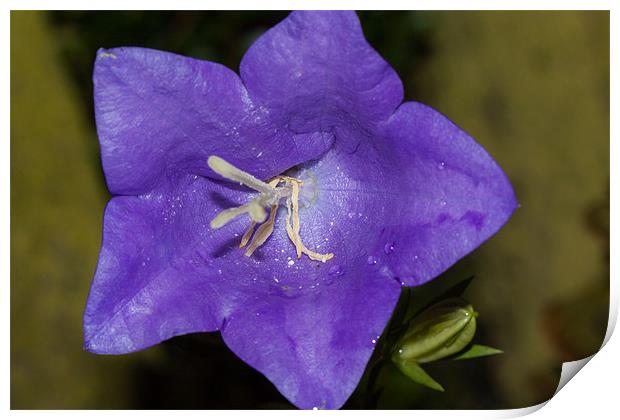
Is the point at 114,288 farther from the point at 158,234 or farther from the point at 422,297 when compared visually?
the point at 422,297

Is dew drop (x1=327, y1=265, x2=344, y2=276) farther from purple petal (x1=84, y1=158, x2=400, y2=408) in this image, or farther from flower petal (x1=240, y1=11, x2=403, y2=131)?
flower petal (x1=240, y1=11, x2=403, y2=131)

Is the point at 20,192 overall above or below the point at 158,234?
below

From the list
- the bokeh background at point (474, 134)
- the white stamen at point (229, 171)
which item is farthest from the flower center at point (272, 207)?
the bokeh background at point (474, 134)

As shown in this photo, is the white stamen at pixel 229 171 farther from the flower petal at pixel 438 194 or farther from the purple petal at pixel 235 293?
the flower petal at pixel 438 194

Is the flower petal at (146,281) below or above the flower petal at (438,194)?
below

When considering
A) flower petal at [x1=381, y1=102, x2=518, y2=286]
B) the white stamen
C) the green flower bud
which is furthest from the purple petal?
the green flower bud

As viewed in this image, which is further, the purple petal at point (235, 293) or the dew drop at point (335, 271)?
the dew drop at point (335, 271)

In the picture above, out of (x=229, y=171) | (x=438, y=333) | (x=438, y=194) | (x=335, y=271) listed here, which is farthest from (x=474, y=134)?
(x=229, y=171)
